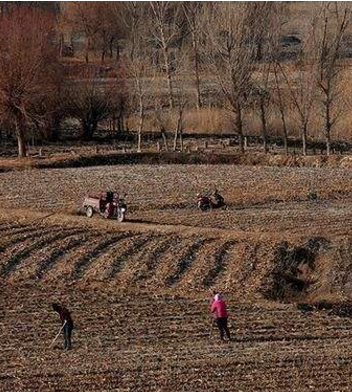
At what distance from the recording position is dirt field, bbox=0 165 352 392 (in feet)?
52.9

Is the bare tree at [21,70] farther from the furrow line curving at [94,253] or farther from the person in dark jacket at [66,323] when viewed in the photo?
the person in dark jacket at [66,323]

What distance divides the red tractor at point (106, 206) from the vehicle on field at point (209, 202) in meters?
3.35

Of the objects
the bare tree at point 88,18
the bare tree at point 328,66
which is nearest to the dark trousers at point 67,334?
the bare tree at point 328,66

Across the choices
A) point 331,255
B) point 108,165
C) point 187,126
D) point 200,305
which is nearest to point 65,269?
point 200,305

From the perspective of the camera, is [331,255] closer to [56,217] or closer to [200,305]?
[200,305]

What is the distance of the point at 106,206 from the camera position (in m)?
28.7

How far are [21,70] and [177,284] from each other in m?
24.3

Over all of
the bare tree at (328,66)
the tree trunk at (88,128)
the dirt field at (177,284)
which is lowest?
the dirt field at (177,284)

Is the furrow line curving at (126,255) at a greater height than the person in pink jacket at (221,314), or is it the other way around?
the person in pink jacket at (221,314)

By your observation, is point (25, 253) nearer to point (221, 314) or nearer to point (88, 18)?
point (221, 314)

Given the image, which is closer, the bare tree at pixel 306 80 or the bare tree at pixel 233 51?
the bare tree at pixel 306 80

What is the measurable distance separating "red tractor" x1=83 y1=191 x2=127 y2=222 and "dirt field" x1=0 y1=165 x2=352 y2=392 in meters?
0.39

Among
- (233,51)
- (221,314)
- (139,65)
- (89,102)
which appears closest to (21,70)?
(139,65)

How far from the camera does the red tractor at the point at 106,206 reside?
2839 cm
